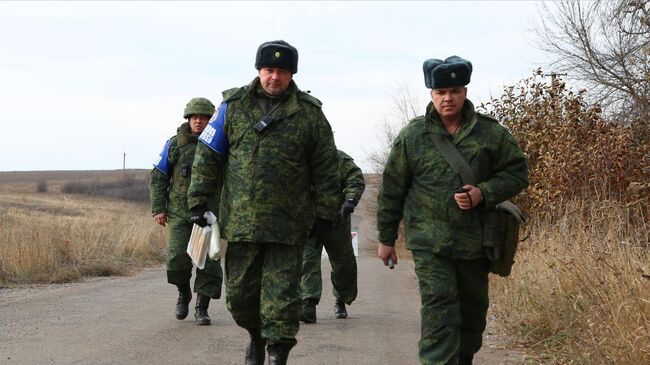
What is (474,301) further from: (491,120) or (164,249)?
(164,249)

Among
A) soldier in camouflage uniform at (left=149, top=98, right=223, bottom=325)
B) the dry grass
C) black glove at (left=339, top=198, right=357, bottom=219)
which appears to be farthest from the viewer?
soldier in camouflage uniform at (left=149, top=98, right=223, bottom=325)

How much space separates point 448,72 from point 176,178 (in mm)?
4524

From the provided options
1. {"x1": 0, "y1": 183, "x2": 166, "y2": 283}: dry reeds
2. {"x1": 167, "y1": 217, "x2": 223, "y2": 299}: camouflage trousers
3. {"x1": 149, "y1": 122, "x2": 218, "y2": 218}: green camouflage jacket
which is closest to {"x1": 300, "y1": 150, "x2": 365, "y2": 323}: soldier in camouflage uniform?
{"x1": 167, "y1": 217, "x2": 223, "y2": 299}: camouflage trousers

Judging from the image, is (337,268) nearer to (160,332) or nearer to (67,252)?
(160,332)

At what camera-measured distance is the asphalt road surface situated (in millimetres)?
8062

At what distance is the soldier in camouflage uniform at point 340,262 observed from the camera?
10.3 m

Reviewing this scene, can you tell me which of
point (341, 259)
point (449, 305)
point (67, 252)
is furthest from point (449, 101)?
point (67, 252)

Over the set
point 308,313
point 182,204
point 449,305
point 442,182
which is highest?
point 442,182

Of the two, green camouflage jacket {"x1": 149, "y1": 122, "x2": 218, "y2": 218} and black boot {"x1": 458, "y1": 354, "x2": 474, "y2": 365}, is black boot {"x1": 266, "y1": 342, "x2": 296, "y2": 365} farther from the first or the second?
green camouflage jacket {"x1": 149, "y1": 122, "x2": 218, "y2": 218}

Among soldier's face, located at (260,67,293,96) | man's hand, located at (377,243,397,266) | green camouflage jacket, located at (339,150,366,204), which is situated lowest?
man's hand, located at (377,243,397,266)

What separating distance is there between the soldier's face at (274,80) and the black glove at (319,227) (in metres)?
0.90

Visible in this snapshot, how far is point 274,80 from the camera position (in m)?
6.94

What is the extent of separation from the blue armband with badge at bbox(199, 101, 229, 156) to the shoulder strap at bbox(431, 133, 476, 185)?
155cm

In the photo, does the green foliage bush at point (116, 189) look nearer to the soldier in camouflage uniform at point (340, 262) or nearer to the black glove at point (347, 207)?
the soldier in camouflage uniform at point (340, 262)
